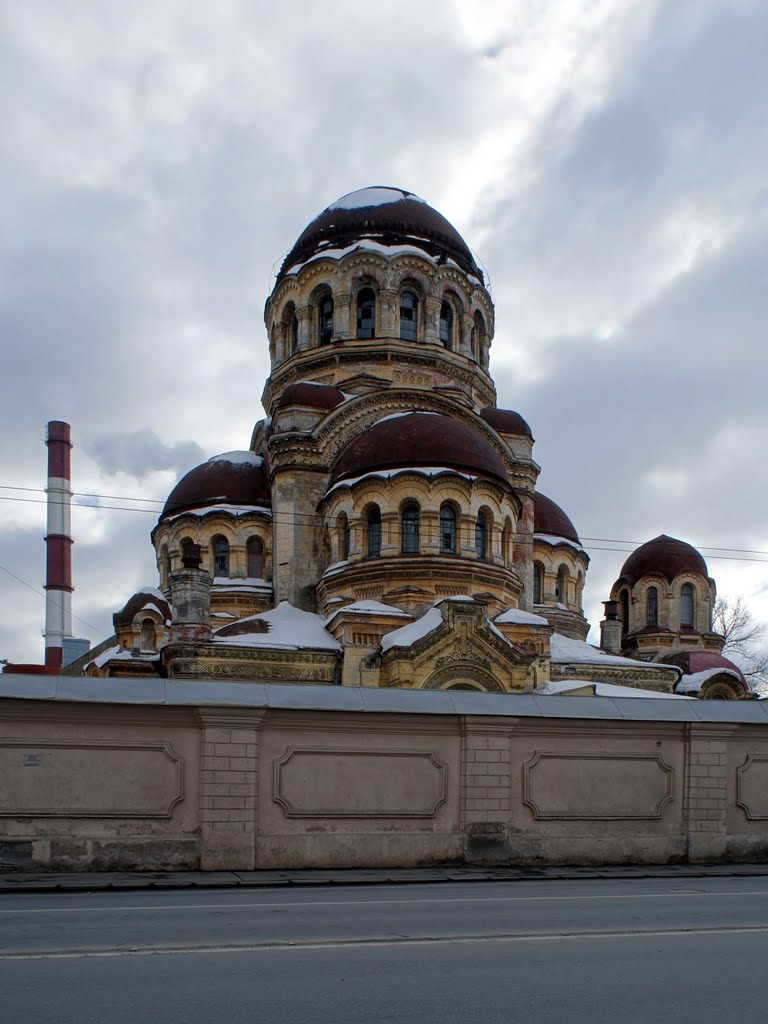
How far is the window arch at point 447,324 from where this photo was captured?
3547cm

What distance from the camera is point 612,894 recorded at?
9602 millimetres

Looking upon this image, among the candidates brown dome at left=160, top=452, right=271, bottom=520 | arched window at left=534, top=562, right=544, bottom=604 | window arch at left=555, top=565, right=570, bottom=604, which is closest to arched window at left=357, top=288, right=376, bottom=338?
brown dome at left=160, top=452, right=271, bottom=520

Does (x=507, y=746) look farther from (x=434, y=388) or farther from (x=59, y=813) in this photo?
(x=434, y=388)

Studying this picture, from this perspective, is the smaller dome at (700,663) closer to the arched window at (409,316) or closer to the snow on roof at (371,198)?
the arched window at (409,316)

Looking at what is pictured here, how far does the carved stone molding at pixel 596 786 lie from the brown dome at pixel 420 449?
47.7 feet

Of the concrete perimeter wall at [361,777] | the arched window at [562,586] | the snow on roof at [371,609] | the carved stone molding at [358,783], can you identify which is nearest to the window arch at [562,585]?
the arched window at [562,586]

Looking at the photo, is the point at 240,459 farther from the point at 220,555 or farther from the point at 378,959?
the point at 378,959

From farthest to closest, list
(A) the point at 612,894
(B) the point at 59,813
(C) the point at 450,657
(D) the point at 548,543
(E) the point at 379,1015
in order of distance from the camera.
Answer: (D) the point at 548,543 → (C) the point at 450,657 → (B) the point at 59,813 → (A) the point at 612,894 → (E) the point at 379,1015

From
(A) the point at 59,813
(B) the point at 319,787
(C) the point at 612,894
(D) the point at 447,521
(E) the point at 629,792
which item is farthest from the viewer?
(D) the point at 447,521

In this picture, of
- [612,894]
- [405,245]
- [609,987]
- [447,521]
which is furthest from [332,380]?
[609,987]

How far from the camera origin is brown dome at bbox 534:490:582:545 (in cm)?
3759

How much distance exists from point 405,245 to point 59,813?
2831cm

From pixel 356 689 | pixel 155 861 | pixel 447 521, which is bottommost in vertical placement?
pixel 155 861

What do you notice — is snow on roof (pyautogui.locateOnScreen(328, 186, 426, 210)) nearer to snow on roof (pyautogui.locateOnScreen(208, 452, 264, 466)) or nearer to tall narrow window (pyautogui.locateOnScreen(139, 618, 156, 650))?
snow on roof (pyautogui.locateOnScreen(208, 452, 264, 466))
